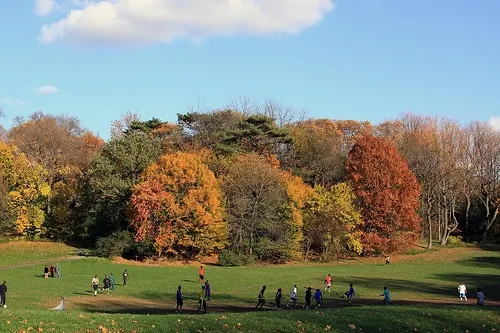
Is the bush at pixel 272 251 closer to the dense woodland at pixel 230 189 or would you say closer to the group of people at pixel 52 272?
the dense woodland at pixel 230 189

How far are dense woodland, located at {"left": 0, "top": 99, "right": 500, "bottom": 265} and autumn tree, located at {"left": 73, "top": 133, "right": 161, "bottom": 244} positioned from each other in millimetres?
149

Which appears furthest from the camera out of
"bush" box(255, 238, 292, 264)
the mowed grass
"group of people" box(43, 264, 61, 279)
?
"bush" box(255, 238, 292, 264)

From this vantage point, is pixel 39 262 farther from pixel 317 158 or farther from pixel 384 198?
pixel 317 158

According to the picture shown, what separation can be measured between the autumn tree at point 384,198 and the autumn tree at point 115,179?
25.9 meters

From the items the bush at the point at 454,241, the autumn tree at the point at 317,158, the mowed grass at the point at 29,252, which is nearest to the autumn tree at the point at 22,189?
the mowed grass at the point at 29,252

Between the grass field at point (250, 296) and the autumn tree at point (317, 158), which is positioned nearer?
the grass field at point (250, 296)

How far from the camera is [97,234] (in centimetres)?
6338

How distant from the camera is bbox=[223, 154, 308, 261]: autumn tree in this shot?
58.0 m

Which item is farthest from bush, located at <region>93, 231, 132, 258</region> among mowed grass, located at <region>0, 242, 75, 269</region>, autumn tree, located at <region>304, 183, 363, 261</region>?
autumn tree, located at <region>304, 183, 363, 261</region>

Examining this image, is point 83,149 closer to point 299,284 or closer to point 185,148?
point 185,148

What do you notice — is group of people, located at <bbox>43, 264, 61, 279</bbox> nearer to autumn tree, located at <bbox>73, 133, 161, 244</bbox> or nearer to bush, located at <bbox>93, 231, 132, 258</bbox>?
bush, located at <bbox>93, 231, 132, 258</bbox>

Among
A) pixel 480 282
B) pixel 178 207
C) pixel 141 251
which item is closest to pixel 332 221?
pixel 178 207

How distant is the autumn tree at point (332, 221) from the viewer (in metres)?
59.8

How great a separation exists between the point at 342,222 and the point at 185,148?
24919 mm
